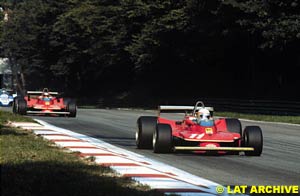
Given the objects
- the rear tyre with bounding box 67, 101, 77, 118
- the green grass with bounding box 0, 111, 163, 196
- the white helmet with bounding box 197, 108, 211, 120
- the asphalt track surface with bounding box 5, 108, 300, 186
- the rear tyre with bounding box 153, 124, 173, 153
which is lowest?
the asphalt track surface with bounding box 5, 108, 300, 186

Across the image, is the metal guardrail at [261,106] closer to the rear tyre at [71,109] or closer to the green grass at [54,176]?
the rear tyre at [71,109]

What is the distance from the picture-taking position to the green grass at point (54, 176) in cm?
768

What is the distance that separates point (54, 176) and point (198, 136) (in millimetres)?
5431

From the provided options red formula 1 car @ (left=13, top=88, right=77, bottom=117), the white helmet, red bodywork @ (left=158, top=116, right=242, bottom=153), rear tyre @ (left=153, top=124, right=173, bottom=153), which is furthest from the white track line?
red formula 1 car @ (left=13, top=88, right=77, bottom=117)

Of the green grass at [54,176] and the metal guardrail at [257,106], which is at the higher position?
the metal guardrail at [257,106]

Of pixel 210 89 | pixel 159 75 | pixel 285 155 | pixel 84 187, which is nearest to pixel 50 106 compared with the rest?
pixel 285 155

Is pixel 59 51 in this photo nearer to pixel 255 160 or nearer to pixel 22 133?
pixel 22 133

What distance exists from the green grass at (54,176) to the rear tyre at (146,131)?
2.45 meters

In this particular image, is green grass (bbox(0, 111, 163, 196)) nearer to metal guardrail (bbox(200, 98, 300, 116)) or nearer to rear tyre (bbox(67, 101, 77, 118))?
rear tyre (bbox(67, 101, 77, 118))

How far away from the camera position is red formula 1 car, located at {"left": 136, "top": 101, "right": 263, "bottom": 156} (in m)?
13.5

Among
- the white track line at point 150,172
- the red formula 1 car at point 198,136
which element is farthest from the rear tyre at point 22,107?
the red formula 1 car at point 198,136

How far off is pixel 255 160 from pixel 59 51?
54.3 m

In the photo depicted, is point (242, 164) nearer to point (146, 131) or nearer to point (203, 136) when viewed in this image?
point (203, 136)

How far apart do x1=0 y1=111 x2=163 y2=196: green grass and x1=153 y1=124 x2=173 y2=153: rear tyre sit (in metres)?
2.10
